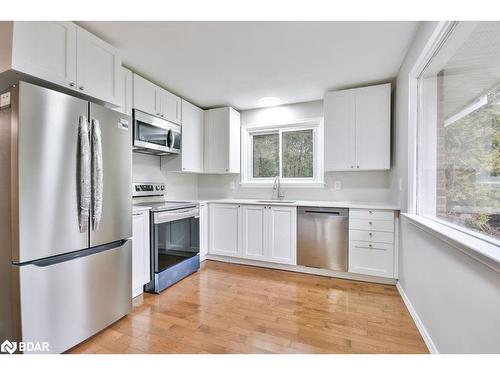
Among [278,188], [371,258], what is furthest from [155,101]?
[371,258]

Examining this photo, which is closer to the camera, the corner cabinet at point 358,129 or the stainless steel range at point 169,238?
the stainless steel range at point 169,238

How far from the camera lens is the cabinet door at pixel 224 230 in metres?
3.33

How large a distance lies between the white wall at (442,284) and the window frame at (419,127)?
7cm

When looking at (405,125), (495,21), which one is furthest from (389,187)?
(495,21)

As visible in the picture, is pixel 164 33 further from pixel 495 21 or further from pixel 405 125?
pixel 405 125

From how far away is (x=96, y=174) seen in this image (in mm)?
1702

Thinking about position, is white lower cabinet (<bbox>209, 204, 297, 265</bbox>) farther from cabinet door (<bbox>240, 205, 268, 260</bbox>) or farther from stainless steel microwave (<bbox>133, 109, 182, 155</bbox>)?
stainless steel microwave (<bbox>133, 109, 182, 155</bbox>)

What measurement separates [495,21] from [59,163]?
2492 mm

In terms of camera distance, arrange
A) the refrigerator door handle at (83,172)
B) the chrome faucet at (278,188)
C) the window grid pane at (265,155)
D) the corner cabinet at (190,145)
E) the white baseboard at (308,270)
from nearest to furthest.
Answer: the refrigerator door handle at (83,172) < the white baseboard at (308,270) < the corner cabinet at (190,145) < the chrome faucet at (278,188) < the window grid pane at (265,155)

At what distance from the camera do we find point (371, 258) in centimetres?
269

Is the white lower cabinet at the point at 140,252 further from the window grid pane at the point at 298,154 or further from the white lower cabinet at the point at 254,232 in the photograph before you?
the window grid pane at the point at 298,154

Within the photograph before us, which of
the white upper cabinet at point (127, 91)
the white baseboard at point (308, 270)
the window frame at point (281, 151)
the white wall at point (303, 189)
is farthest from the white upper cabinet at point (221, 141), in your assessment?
the white upper cabinet at point (127, 91)

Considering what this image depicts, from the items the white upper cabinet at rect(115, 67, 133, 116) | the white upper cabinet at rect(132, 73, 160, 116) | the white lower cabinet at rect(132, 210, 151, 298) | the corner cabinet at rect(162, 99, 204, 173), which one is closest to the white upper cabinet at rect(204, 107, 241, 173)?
the corner cabinet at rect(162, 99, 204, 173)

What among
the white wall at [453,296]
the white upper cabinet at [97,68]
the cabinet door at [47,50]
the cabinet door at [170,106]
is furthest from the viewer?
the cabinet door at [170,106]
